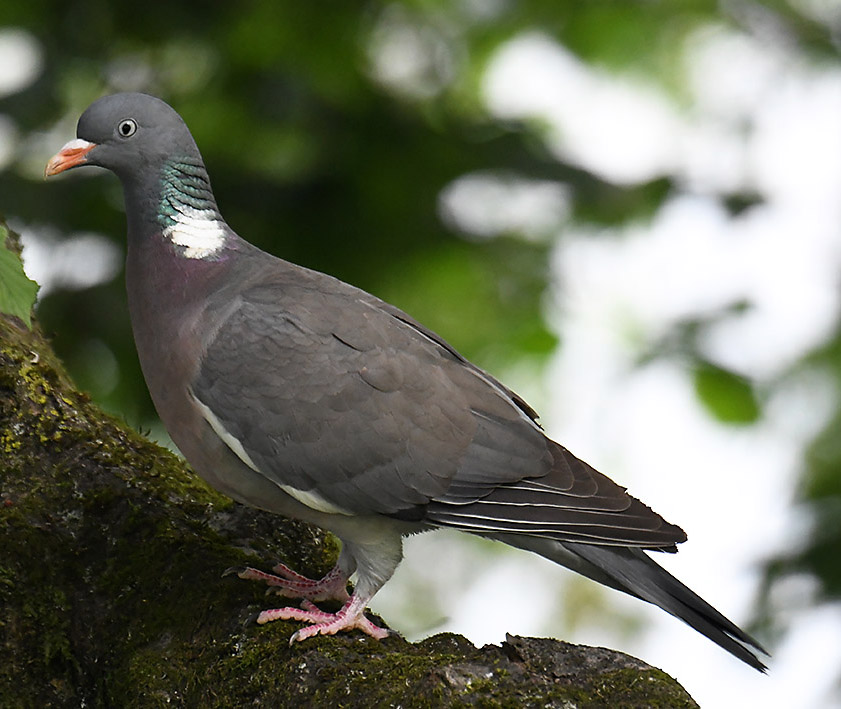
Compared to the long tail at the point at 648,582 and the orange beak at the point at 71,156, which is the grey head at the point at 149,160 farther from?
the long tail at the point at 648,582

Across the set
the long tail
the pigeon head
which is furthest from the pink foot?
the pigeon head

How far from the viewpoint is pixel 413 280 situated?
474cm

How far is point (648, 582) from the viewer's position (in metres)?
3.43

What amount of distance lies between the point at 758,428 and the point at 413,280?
195 cm

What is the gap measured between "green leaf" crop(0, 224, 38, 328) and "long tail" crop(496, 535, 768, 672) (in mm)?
1704

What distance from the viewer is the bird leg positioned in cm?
329

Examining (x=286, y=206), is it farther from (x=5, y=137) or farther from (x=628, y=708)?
(x=628, y=708)

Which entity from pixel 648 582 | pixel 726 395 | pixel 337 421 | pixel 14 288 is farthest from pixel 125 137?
pixel 726 395

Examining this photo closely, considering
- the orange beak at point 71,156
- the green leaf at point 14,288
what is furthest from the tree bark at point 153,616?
the green leaf at point 14,288

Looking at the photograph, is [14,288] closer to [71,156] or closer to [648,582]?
[71,156]

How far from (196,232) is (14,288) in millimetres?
1433

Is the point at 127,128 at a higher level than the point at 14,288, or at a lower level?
higher

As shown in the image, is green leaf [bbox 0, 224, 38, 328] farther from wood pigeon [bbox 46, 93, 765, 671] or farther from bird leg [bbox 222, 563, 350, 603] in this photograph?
bird leg [bbox 222, 563, 350, 603]

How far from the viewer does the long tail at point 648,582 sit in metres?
3.29
